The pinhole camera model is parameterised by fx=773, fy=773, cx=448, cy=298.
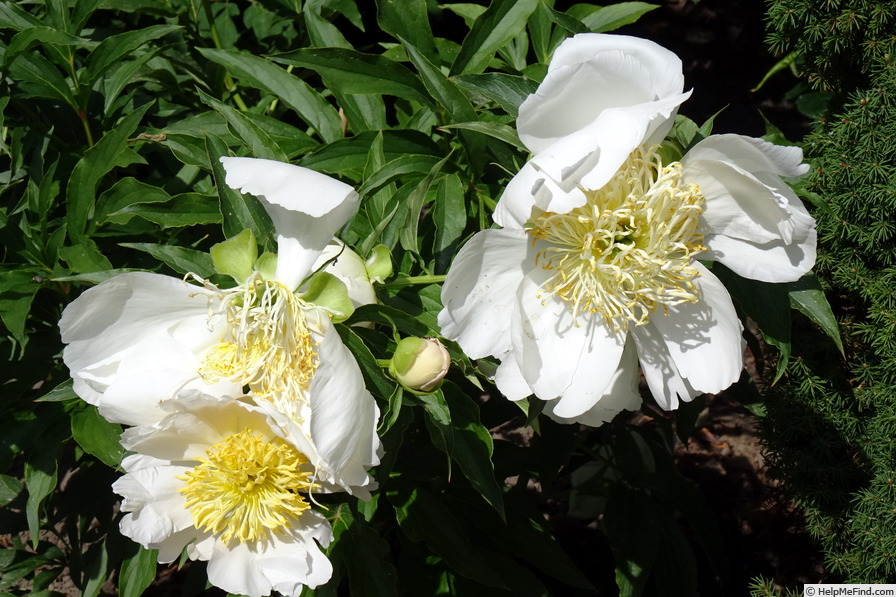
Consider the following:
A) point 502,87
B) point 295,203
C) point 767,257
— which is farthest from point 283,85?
point 767,257

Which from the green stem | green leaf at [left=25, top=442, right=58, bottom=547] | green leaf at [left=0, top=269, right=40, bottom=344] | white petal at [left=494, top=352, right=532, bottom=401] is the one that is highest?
the green stem

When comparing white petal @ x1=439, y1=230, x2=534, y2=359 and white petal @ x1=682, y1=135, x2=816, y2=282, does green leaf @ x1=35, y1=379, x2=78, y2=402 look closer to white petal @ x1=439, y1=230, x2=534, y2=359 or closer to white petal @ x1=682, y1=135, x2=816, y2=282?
white petal @ x1=439, y1=230, x2=534, y2=359

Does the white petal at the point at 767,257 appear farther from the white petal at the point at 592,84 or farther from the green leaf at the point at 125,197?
the green leaf at the point at 125,197

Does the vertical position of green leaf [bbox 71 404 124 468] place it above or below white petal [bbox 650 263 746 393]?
below

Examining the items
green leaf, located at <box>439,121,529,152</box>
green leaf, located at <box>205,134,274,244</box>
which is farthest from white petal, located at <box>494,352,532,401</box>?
green leaf, located at <box>205,134,274,244</box>

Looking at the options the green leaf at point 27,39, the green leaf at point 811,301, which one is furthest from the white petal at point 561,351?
the green leaf at point 27,39

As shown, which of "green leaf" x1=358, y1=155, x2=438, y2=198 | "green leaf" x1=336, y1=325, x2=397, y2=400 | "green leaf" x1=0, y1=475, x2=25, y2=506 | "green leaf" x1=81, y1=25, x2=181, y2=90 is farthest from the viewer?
"green leaf" x1=0, y1=475, x2=25, y2=506
